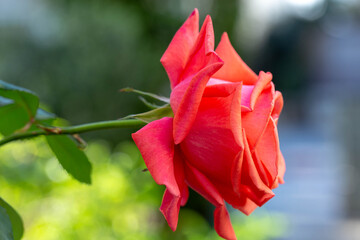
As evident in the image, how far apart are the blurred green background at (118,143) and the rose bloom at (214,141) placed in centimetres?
83

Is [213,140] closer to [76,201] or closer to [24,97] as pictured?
[24,97]

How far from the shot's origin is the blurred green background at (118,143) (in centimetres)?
135

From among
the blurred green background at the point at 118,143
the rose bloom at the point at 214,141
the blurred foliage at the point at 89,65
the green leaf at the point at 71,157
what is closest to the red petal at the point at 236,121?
the rose bloom at the point at 214,141

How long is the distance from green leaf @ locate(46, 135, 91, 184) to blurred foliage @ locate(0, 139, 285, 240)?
0.74 metres

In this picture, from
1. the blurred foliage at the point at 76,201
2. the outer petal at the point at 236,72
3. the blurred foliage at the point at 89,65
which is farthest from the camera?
the blurred foliage at the point at 89,65

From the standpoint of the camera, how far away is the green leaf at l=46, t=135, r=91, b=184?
0.44m

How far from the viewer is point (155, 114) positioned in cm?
40

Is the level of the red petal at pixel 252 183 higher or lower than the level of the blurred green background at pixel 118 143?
higher

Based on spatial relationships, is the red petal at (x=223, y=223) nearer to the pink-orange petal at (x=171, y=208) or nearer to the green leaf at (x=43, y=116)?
the pink-orange petal at (x=171, y=208)

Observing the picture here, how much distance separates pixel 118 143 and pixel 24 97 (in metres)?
3.37

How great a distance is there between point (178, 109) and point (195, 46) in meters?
0.07

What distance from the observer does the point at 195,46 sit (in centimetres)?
41

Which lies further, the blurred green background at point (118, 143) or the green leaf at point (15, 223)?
the blurred green background at point (118, 143)

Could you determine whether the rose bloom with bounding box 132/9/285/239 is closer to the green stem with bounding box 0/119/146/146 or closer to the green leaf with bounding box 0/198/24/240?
the green stem with bounding box 0/119/146/146
